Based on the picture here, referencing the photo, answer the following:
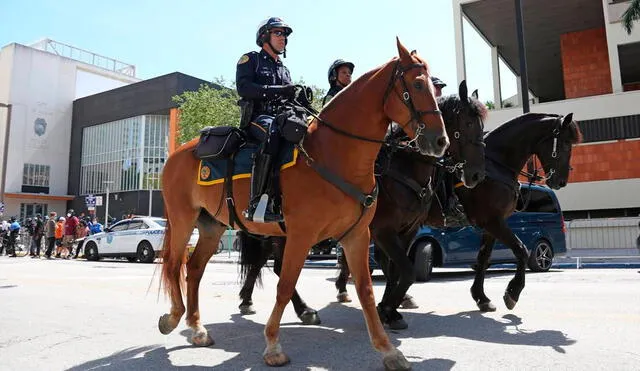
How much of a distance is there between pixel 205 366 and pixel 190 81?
4559cm

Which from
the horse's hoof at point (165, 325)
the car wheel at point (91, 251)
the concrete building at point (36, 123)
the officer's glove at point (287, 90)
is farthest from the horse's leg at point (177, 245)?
the concrete building at point (36, 123)

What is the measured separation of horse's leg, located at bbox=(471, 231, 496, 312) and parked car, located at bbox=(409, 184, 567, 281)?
353cm

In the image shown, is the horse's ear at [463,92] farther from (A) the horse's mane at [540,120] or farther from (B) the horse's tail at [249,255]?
(B) the horse's tail at [249,255]

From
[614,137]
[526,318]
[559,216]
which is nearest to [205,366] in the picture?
[526,318]

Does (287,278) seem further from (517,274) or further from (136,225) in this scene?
(136,225)

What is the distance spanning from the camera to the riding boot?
414 cm

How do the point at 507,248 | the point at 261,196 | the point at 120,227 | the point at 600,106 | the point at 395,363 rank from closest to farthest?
the point at 395,363, the point at 261,196, the point at 507,248, the point at 120,227, the point at 600,106

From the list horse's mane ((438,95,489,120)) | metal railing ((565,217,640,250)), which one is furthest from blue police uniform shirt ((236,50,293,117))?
metal railing ((565,217,640,250))

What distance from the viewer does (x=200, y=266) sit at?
5410mm

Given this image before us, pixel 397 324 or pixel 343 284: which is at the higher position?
pixel 343 284

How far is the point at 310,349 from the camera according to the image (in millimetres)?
4480

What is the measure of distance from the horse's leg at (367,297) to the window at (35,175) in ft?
196

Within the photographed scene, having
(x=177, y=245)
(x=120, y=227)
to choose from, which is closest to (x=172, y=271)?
(x=177, y=245)

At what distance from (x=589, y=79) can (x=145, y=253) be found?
980 inches
